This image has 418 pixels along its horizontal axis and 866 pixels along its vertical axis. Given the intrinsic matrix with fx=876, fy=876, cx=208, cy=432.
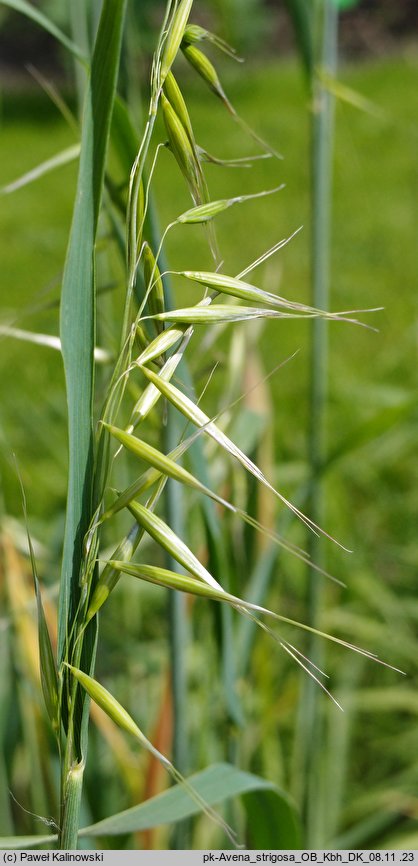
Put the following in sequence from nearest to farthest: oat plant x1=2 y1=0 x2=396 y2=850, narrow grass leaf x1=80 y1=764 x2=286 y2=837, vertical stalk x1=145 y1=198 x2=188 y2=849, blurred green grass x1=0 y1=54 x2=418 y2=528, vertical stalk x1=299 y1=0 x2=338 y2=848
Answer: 1. oat plant x1=2 y1=0 x2=396 y2=850
2. narrow grass leaf x1=80 y1=764 x2=286 y2=837
3. vertical stalk x1=145 y1=198 x2=188 y2=849
4. vertical stalk x1=299 y1=0 x2=338 y2=848
5. blurred green grass x1=0 y1=54 x2=418 y2=528

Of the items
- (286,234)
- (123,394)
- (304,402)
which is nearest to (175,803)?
(123,394)

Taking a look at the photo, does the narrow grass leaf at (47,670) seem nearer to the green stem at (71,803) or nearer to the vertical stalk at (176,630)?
the green stem at (71,803)

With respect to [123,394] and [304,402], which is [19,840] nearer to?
[123,394]

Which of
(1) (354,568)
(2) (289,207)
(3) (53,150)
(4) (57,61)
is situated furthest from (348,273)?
(4) (57,61)

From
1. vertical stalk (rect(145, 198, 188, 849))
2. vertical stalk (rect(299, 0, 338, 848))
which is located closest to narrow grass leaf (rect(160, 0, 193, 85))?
vertical stalk (rect(145, 198, 188, 849))

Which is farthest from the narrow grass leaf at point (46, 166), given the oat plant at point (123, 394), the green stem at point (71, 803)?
the green stem at point (71, 803)

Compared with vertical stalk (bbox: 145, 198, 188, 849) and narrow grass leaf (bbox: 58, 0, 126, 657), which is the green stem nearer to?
narrow grass leaf (bbox: 58, 0, 126, 657)
